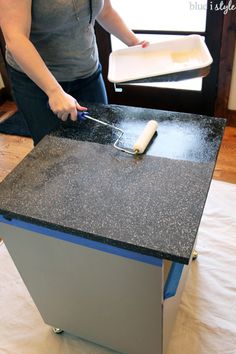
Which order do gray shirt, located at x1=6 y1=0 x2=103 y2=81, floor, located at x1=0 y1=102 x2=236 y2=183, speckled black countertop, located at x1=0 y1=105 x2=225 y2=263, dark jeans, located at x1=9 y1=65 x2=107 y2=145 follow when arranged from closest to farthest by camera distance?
speckled black countertop, located at x1=0 y1=105 x2=225 y2=263, gray shirt, located at x1=6 y1=0 x2=103 y2=81, dark jeans, located at x1=9 y1=65 x2=107 y2=145, floor, located at x1=0 y1=102 x2=236 y2=183

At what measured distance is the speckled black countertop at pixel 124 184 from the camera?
0.63m

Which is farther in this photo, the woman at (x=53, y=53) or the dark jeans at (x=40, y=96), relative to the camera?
the dark jeans at (x=40, y=96)

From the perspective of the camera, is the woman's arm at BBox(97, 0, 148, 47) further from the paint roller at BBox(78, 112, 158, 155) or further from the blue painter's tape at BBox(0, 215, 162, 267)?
the blue painter's tape at BBox(0, 215, 162, 267)

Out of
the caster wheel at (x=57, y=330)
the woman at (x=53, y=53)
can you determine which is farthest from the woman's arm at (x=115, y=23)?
the caster wheel at (x=57, y=330)

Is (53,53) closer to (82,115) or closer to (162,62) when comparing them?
(82,115)

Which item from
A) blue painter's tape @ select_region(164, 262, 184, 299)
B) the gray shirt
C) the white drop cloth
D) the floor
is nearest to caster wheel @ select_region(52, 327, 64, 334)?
the white drop cloth

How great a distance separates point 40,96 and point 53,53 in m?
0.14

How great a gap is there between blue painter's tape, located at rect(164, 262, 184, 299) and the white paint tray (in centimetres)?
61

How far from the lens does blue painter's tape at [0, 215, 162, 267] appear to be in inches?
25.4

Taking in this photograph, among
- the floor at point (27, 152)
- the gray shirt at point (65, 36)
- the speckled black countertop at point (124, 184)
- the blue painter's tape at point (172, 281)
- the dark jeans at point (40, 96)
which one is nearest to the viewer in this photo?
the speckled black countertop at point (124, 184)

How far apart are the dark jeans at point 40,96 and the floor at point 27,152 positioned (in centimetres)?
90

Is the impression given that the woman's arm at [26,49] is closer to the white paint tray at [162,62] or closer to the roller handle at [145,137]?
the roller handle at [145,137]

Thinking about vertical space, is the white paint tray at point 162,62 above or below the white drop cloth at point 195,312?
above

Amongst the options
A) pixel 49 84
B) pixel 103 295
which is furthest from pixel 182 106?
pixel 103 295
